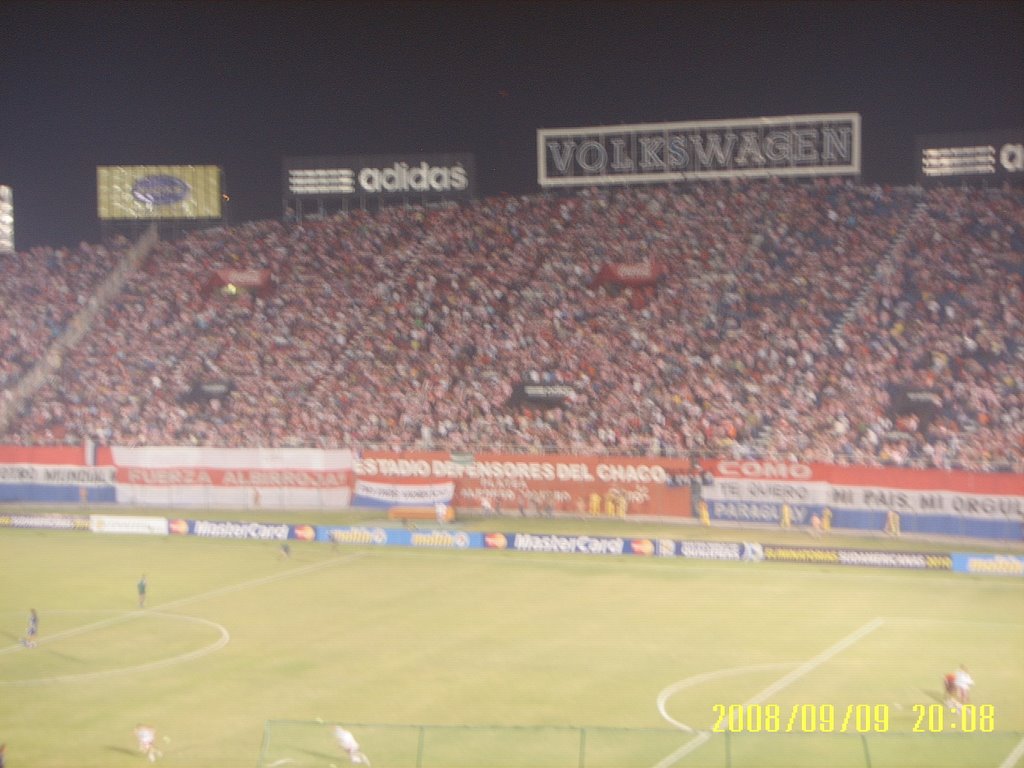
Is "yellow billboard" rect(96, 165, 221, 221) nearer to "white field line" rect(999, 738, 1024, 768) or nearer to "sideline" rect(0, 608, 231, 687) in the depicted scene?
"sideline" rect(0, 608, 231, 687)

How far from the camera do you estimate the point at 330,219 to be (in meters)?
71.4

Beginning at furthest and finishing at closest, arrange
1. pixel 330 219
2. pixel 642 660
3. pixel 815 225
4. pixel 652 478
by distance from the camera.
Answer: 1. pixel 330 219
2. pixel 815 225
3. pixel 652 478
4. pixel 642 660

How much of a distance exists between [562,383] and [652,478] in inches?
295

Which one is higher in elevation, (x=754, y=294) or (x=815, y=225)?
(x=815, y=225)

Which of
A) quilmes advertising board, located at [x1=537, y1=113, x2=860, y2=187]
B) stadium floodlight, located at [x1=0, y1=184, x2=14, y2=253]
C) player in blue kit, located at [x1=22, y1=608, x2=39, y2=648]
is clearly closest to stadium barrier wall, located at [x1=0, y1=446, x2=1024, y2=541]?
quilmes advertising board, located at [x1=537, y1=113, x2=860, y2=187]

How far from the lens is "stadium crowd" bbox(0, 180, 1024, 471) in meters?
49.3

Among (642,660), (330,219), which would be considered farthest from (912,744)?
(330,219)

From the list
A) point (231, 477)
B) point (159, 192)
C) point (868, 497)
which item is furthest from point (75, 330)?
point (868, 497)

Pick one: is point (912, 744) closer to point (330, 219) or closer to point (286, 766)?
point (286, 766)

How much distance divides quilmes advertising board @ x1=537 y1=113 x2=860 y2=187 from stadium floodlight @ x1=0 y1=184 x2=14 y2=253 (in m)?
34.3

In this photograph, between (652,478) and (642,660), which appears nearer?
(642,660)

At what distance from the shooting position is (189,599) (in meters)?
38.2

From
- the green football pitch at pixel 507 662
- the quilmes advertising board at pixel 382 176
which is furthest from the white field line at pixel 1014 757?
the quilmes advertising board at pixel 382 176
